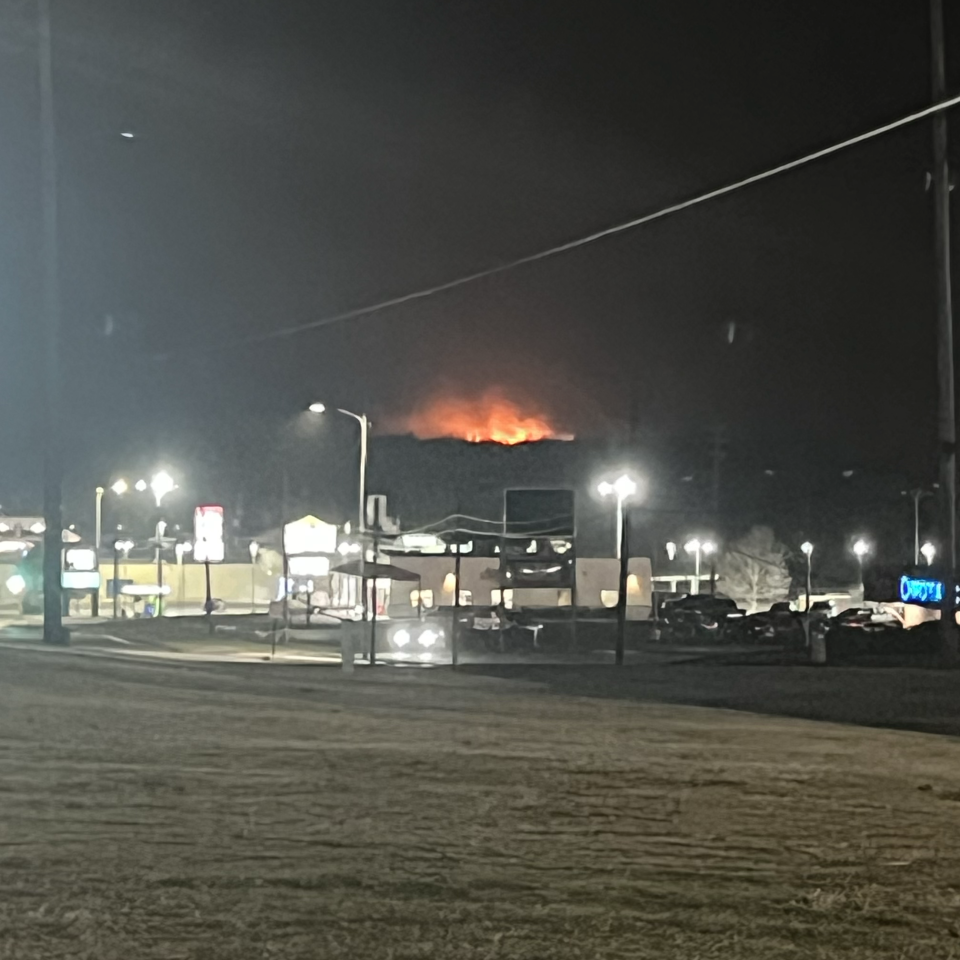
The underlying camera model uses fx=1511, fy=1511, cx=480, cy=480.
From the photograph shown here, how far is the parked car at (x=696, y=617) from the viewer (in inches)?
1839

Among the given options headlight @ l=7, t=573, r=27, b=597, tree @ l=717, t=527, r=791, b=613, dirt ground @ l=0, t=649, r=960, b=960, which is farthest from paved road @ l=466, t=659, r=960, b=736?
tree @ l=717, t=527, r=791, b=613

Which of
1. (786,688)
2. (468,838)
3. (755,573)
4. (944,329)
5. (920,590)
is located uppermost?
(944,329)

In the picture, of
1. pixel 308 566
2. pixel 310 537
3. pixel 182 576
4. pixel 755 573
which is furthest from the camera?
pixel 755 573

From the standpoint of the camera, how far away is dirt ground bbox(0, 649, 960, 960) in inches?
297

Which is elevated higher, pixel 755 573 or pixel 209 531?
pixel 209 531

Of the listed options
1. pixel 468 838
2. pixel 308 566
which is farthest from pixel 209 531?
pixel 468 838

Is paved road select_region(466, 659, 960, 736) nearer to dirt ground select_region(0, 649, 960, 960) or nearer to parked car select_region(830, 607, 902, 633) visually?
dirt ground select_region(0, 649, 960, 960)

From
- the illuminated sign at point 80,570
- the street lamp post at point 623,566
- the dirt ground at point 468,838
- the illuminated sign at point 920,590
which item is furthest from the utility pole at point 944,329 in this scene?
the illuminated sign at point 80,570

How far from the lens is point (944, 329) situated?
31.2m

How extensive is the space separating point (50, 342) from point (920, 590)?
26.4 m

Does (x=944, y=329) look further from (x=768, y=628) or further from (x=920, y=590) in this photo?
(x=768, y=628)

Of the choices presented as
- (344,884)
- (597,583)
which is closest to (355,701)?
(344,884)

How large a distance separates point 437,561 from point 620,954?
48.4 m

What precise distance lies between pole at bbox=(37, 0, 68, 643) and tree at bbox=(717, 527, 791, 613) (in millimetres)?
58665
